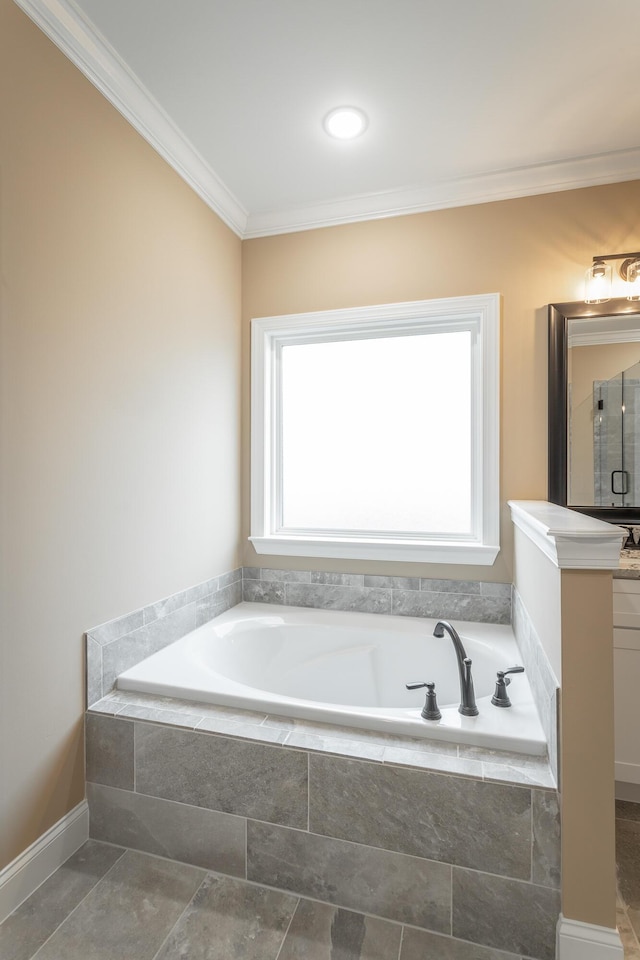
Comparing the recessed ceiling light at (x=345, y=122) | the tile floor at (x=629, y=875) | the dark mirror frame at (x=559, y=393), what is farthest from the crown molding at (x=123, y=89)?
the tile floor at (x=629, y=875)

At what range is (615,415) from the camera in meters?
2.28

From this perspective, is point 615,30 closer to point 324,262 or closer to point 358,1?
point 358,1

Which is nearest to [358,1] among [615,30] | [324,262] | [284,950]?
[615,30]

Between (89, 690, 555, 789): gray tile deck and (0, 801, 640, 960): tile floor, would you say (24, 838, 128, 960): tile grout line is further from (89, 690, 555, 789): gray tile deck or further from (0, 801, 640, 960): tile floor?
(89, 690, 555, 789): gray tile deck

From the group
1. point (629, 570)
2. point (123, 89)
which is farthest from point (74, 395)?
point (629, 570)

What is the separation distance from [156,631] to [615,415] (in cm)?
223

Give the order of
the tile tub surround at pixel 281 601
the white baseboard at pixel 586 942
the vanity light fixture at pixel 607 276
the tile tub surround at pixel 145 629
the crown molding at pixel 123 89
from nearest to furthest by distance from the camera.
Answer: the white baseboard at pixel 586 942 < the crown molding at pixel 123 89 < the tile tub surround at pixel 145 629 < the tile tub surround at pixel 281 601 < the vanity light fixture at pixel 607 276

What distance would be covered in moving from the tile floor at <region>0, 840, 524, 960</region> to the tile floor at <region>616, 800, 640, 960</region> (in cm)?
35

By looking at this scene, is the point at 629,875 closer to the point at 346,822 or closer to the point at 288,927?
the point at 346,822

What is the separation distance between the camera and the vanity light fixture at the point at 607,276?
223cm

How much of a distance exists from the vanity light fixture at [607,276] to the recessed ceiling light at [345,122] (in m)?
1.19

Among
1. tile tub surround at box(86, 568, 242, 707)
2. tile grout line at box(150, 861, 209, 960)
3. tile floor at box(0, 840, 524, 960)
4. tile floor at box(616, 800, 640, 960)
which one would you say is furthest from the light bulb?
tile grout line at box(150, 861, 209, 960)

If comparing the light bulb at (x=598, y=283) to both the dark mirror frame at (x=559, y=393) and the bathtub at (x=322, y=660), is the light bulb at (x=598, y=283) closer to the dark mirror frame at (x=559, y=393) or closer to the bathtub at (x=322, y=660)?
the dark mirror frame at (x=559, y=393)

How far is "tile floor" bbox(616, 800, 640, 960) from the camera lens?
4.48 ft
